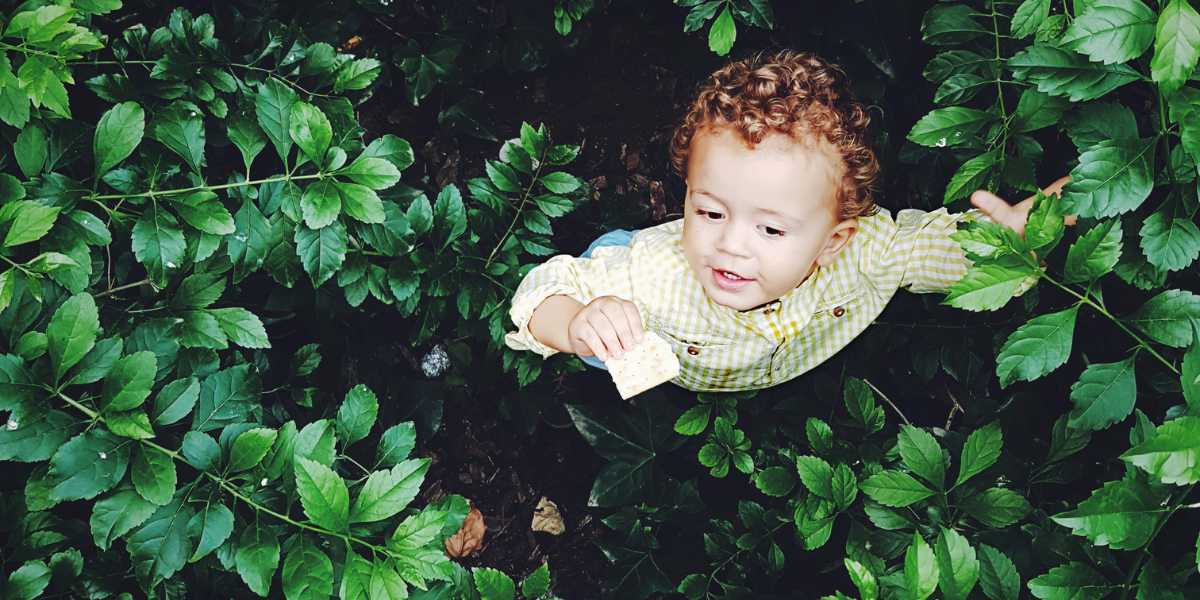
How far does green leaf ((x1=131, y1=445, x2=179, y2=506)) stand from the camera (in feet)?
3.64

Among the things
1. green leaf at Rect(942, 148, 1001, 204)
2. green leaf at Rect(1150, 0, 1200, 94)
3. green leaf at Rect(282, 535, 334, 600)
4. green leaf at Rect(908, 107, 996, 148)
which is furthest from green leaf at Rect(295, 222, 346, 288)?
green leaf at Rect(1150, 0, 1200, 94)

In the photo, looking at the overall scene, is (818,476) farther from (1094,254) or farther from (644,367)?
(1094,254)

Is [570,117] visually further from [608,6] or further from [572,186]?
[572,186]

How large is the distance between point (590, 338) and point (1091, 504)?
2.68ft

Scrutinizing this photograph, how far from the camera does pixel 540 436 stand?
2.21 meters

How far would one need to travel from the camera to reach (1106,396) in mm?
1083

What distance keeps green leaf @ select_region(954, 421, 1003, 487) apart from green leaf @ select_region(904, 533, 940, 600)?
1.42 ft

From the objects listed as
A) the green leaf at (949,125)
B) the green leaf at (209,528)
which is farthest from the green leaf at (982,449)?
the green leaf at (209,528)

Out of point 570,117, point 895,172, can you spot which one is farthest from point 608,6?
point 895,172

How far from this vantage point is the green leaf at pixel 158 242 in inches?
A: 50.2

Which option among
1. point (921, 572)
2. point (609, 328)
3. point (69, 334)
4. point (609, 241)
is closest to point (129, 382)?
point (69, 334)

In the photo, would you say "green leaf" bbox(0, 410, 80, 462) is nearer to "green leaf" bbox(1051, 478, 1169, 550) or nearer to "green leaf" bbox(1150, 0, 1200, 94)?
"green leaf" bbox(1051, 478, 1169, 550)

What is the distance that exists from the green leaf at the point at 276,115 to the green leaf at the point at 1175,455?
4.52ft

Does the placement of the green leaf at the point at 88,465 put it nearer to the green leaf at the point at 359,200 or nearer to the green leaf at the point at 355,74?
the green leaf at the point at 359,200
